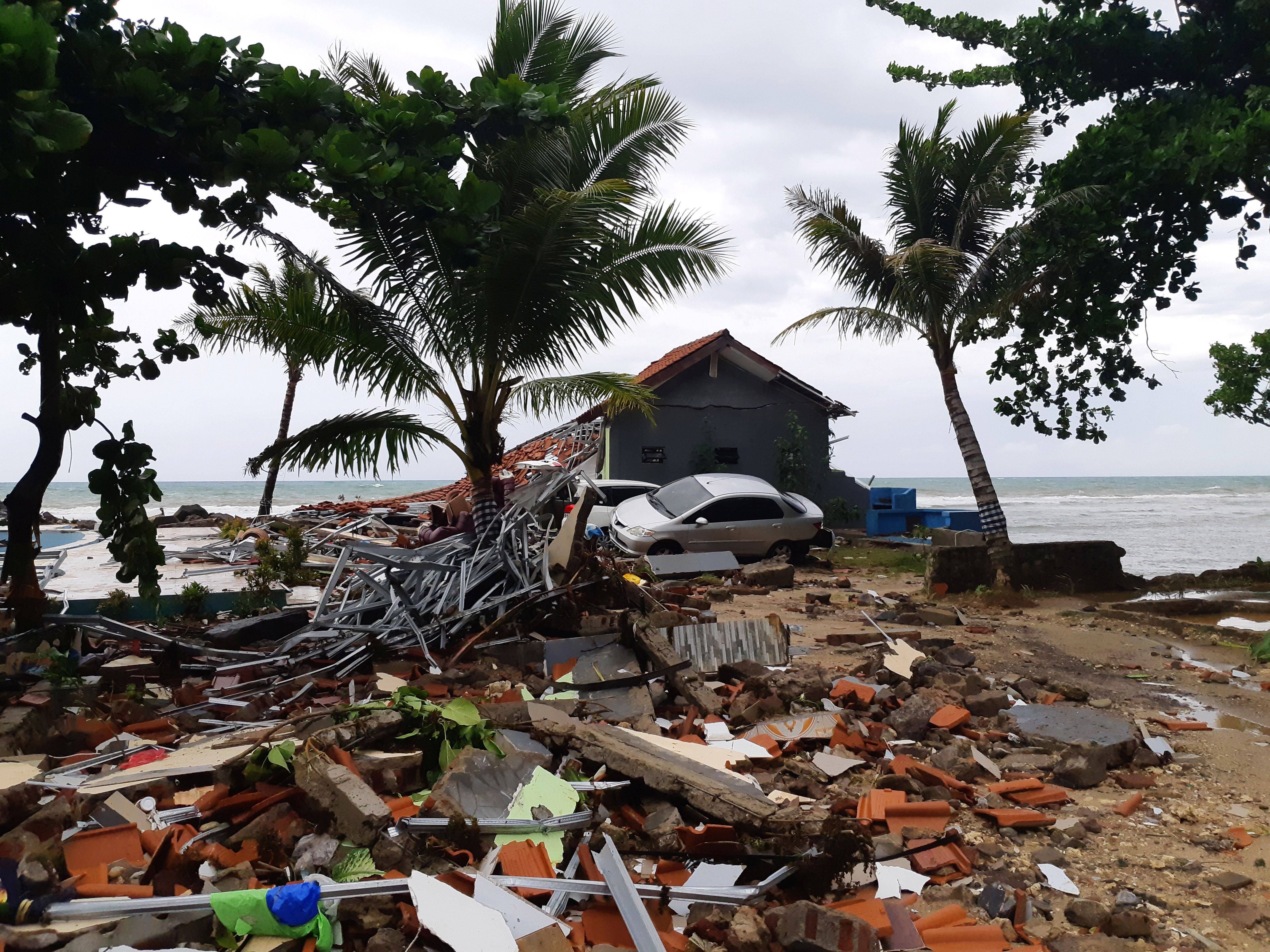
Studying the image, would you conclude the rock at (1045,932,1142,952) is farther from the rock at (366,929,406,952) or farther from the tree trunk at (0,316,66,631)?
the tree trunk at (0,316,66,631)

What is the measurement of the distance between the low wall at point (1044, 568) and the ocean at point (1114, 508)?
4909mm

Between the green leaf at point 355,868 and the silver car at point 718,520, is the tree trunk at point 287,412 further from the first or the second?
the green leaf at point 355,868

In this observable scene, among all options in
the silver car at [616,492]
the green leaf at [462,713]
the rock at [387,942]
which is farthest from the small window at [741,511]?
the rock at [387,942]

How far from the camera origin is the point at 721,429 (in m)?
20.9

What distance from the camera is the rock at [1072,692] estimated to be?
668cm

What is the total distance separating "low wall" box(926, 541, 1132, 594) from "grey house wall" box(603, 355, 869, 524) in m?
8.52

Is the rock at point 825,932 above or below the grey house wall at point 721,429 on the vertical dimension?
below

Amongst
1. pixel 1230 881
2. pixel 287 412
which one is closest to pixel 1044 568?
pixel 1230 881

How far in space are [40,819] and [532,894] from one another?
199 centimetres

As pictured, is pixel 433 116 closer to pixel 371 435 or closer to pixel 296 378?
pixel 371 435

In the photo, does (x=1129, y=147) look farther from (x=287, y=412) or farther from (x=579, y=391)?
(x=287, y=412)

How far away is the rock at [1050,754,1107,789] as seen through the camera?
16.2ft

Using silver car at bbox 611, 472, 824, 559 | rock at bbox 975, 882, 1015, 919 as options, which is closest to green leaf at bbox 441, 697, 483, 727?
rock at bbox 975, 882, 1015, 919

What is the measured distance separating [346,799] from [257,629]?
455cm
